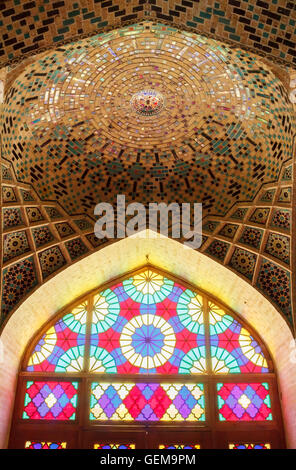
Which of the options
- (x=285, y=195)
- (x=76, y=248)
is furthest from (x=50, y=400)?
(x=285, y=195)

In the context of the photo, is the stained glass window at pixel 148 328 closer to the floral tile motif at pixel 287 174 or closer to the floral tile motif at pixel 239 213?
the floral tile motif at pixel 239 213

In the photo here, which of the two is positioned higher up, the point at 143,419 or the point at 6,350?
the point at 6,350

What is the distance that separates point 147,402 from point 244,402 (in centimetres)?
162

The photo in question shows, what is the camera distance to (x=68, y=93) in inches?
316

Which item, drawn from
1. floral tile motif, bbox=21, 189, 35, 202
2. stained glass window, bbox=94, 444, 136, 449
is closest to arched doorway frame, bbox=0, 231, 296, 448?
floral tile motif, bbox=21, 189, 35, 202

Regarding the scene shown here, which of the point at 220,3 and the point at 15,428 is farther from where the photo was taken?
the point at 15,428

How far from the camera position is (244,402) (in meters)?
8.78

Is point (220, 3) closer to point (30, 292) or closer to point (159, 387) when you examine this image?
point (30, 292)

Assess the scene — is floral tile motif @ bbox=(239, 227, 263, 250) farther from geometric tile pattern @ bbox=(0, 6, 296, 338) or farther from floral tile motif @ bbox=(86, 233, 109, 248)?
floral tile motif @ bbox=(86, 233, 109, 248)

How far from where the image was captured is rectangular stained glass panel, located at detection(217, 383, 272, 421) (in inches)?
340

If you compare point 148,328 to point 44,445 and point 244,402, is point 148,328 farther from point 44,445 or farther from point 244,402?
point 44,445

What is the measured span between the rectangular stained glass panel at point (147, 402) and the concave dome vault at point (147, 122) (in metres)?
3.10

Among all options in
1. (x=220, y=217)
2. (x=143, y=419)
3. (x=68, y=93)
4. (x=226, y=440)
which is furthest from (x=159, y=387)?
(x=68, y=93)

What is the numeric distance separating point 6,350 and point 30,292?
996 millimetres
